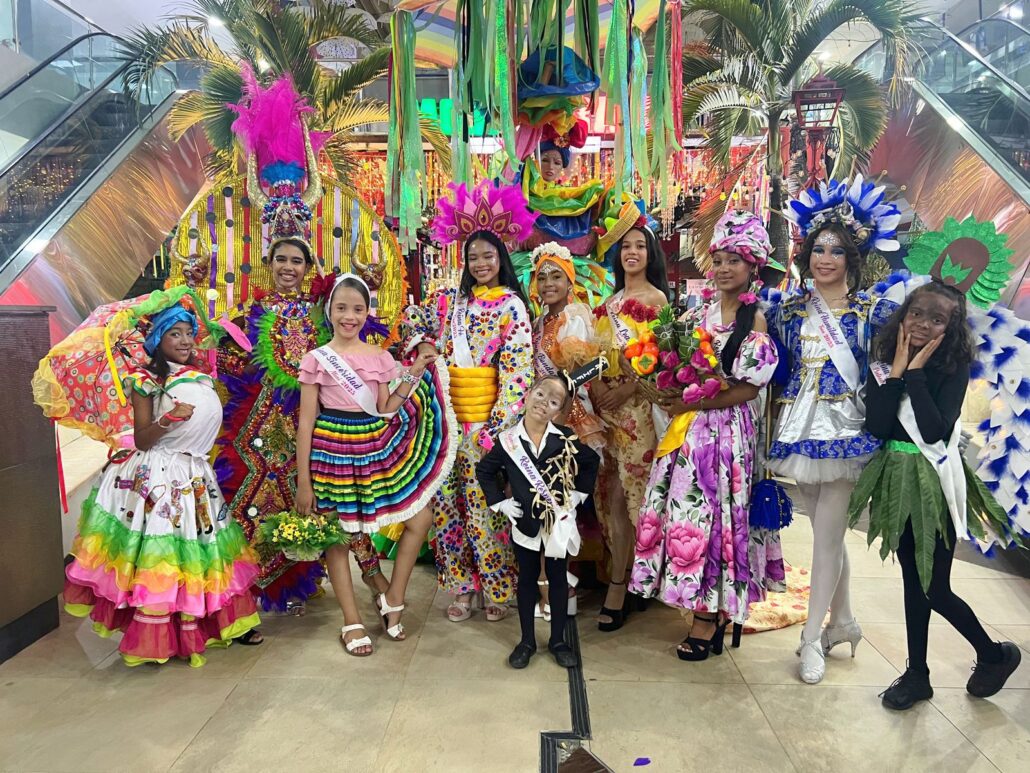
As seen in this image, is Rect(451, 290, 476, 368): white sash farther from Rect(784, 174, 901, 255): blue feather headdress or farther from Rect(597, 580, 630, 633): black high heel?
Rect(784, 174, 901, 255): blue feather headdress

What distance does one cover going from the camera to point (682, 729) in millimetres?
2404

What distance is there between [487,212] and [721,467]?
1.60 metres

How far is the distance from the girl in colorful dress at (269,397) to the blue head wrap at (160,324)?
0.43 m

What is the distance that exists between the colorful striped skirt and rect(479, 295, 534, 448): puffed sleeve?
20 centimetres

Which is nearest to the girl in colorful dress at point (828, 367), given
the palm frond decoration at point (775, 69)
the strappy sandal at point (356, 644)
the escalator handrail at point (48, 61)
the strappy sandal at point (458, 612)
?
the strappy sandal at point (458, 612)

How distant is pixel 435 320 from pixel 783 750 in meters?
2.31

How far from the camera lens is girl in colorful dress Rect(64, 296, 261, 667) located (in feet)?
9.11

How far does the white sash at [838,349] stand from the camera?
2.60 meters

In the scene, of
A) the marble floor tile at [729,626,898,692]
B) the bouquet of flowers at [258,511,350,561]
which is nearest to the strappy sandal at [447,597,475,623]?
the bouquet of flowers at [258,511,350,561]

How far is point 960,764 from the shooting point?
2.19m

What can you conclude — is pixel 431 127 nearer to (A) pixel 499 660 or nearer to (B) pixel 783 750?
(A) pixel 499 660

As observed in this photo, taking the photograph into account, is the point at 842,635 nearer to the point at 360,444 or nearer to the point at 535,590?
the point at 535,590

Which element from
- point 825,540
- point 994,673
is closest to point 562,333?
point 825,540

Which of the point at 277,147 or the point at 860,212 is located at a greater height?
the point at 277,147
